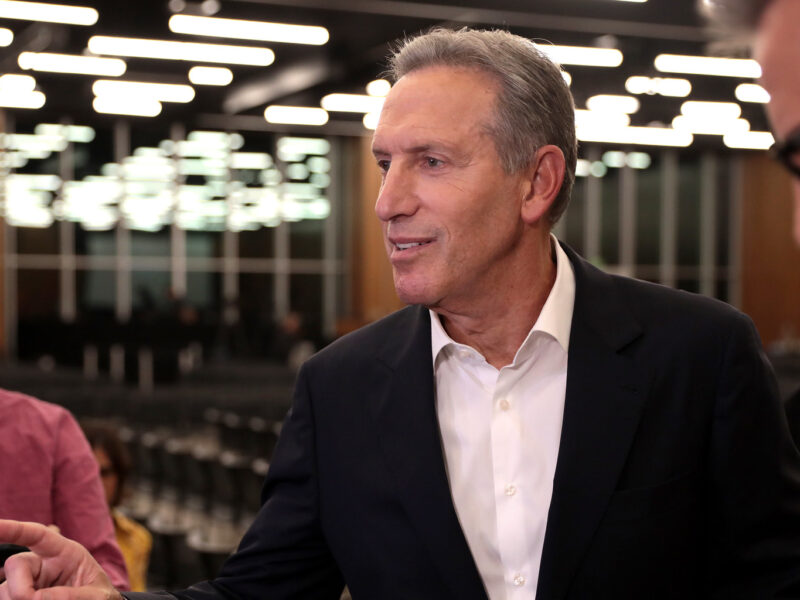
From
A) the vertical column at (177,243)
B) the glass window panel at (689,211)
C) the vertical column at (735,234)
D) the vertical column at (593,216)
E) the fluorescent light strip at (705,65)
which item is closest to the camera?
the fluorescent light strip at (705,65)

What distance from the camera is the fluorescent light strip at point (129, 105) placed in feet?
44.5

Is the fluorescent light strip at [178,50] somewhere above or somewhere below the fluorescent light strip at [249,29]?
below

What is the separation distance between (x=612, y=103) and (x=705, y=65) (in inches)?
87.3

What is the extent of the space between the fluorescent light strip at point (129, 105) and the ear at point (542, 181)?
1236 cm

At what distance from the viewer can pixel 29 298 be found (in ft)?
65.9

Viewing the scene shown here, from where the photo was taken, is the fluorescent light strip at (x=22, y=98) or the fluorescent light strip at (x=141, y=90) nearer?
the fluorescent light strip at (x=141, y=90)

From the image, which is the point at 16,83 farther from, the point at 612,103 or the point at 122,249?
the point at 122,249

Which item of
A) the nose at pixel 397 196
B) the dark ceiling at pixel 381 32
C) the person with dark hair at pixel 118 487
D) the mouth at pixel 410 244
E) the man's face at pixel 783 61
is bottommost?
the person with dark hair at pixel 118 487

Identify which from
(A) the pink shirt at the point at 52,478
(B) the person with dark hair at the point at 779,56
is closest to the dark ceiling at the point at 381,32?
A: (A) the pink shirt at the point at 52,478

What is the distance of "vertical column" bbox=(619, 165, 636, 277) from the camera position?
2331 centimetres

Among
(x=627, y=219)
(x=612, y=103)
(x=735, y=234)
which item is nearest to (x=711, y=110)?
(x=612, y=103)

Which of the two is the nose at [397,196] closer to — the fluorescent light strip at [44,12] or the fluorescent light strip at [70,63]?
the fluorescent light strip at [44,12]

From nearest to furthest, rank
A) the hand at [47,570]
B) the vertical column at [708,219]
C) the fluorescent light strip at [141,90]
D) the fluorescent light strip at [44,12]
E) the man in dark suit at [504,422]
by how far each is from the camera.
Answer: the hand at [47,570], the man in dark suit at [504,422], the fluorescent light strip at [44,12], the fluorescent light strip at [141,90], the vertical column at [708,219]

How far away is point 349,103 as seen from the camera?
47.3ft
